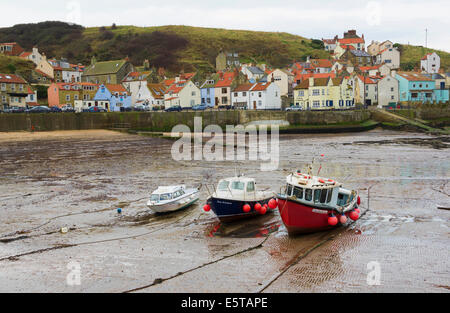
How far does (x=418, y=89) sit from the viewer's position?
72562 mm

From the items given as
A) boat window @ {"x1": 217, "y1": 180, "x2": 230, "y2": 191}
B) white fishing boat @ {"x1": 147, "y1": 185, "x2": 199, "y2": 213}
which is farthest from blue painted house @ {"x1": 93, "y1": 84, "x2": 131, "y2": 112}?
boat window @ {"x1": 217, "y1": 180, "x2": 230, "y2": 191}

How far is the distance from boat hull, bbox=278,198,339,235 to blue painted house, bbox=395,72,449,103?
201ft

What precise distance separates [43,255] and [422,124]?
53.6m

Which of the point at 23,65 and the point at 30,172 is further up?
the point at 23,65

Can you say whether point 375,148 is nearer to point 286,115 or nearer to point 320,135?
point 320,135

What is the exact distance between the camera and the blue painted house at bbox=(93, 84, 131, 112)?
2604 inches

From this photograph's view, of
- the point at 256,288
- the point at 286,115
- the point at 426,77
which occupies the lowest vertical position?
the point at 256,288

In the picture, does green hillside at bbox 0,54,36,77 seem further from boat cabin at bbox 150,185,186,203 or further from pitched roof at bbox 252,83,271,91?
boat cabin at bbox 150,185,186,203

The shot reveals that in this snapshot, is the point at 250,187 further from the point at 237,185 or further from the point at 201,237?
the point at 201,237

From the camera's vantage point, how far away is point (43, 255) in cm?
1427

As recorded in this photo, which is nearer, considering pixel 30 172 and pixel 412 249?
pixel 412 249
